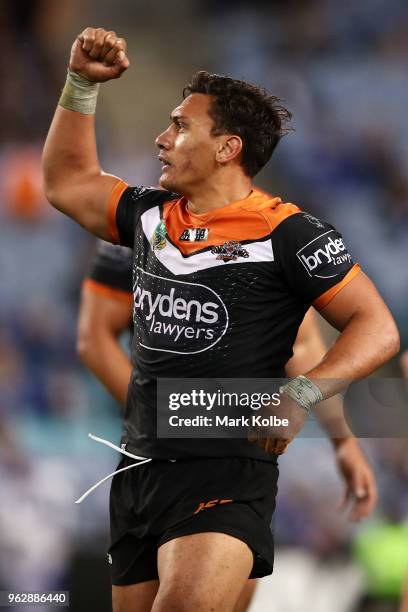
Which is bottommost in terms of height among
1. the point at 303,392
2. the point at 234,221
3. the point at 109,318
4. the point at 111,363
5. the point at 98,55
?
the point at 111,363

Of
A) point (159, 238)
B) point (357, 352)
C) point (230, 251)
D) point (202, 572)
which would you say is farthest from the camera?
point (159, 238)

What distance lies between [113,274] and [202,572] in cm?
204

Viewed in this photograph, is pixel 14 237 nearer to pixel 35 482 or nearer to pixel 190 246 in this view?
pixel 35 482

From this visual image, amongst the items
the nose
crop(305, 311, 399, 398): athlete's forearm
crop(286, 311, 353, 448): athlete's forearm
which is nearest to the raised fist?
the nose

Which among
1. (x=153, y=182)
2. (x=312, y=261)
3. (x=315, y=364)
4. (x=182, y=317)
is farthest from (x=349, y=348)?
(x=153, y=182)

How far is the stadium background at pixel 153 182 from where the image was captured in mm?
6570

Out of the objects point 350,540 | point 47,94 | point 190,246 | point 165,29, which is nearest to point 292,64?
point 165,29

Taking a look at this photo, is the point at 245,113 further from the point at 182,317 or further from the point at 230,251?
the point at 182,317

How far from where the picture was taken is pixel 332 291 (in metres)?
3.43

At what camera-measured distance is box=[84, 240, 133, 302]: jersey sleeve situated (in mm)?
4898

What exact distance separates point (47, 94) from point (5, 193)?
1.07 meters

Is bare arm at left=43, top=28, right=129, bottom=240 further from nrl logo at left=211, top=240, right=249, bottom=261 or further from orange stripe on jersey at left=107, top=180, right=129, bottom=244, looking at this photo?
nrl logo at left=211, top=240, right=249, bottom=261

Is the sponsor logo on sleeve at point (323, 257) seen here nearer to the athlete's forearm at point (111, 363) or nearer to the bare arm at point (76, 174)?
the bare arm at point (76, 174)

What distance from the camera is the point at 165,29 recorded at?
31.2 ft
